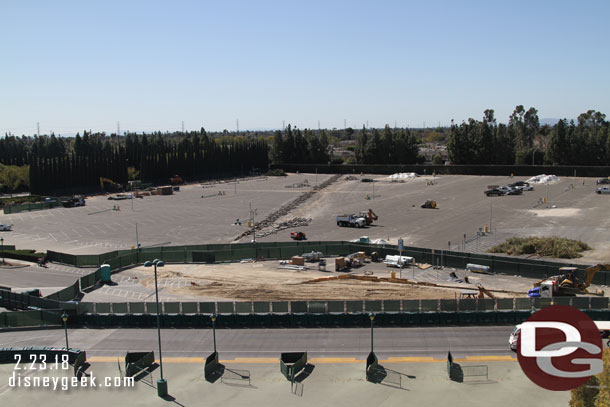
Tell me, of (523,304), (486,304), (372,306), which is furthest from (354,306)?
(523,304)

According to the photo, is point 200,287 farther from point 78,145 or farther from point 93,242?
point 78,145

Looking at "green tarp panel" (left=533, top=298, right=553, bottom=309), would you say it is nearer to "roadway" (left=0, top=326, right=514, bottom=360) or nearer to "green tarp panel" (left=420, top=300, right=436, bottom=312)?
"roadway" (left=0, top=326, right=514, bottom=360)

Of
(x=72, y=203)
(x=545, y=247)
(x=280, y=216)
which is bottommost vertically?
(x=545, y=247)

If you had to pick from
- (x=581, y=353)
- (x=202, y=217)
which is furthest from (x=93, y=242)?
(x=581, y=353)

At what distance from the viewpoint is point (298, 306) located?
117 feet

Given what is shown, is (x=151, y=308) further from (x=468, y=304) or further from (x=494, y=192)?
(x=494, y=192)

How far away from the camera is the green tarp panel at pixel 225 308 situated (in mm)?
35844

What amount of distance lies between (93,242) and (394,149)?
9690cm

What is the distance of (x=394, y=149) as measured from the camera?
147 m

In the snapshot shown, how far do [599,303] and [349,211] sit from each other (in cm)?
5051

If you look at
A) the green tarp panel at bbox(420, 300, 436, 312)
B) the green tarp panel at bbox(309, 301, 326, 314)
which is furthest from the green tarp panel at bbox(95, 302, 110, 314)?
the green tarp panel at bbox(420, 300, 436, 312)

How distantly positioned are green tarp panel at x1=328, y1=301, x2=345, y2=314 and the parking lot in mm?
24967

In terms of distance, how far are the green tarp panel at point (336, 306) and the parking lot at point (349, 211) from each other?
81.9ft

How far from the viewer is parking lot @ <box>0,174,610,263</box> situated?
63.8m
